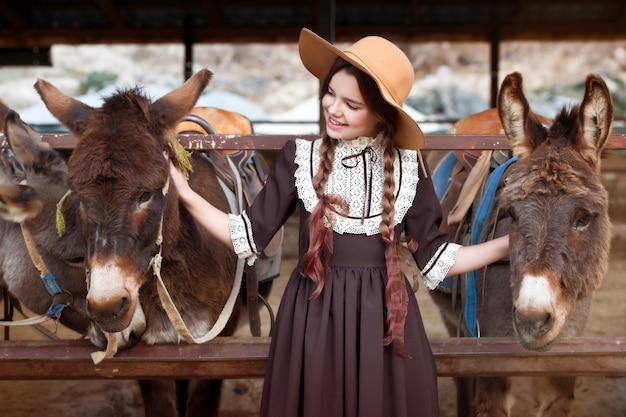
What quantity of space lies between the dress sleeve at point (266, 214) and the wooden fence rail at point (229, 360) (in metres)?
0.56

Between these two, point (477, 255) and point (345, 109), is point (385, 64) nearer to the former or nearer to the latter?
point (345, 109)

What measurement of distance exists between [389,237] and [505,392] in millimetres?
1196

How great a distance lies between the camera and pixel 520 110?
2.26m

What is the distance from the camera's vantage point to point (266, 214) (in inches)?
84.1

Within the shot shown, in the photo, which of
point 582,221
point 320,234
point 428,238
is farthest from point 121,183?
point 582,221

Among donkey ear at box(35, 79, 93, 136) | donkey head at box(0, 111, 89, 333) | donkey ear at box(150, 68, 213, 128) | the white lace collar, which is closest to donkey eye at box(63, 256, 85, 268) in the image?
donkey head at box(0, 111, 89, 333)

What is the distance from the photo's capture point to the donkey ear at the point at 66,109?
2227 millimetres

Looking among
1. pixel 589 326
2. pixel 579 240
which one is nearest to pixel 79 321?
pixel 579 240

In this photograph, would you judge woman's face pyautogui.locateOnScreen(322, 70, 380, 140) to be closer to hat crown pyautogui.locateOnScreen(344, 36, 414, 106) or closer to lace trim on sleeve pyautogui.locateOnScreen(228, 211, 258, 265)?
hat crown pyautogui.locateOnScreen(344, 36, 414, 106)

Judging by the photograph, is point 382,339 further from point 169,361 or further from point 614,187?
point 614,187

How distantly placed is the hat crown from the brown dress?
24cm

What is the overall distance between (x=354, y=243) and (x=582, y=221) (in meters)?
0.72

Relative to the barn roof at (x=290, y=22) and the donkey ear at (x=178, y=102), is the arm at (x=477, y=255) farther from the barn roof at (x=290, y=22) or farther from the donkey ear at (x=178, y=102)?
the barn roof at (x=290, y=22)

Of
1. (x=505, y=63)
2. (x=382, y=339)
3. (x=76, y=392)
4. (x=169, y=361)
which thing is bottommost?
(x=76, y=392)
